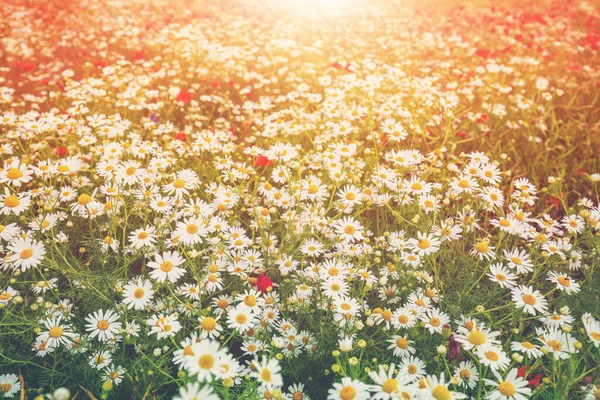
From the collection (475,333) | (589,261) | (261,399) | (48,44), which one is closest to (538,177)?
(589,261)

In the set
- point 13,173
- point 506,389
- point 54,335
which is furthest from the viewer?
point 13,173

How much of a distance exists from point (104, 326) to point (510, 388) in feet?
5.79

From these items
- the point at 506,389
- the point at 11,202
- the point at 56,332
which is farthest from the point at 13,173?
the point at 506,389

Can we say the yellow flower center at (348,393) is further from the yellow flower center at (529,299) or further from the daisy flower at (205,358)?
the yellow flower center at (529,299)

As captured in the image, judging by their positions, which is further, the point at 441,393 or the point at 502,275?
the point at 502,275

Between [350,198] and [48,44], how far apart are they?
581 cm

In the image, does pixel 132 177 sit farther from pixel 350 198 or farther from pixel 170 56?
pixel 170 56

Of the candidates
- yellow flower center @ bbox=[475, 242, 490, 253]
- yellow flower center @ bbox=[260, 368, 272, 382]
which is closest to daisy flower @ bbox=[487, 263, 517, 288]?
yellow flower center @ bbox=[475, 242, 490, 253]

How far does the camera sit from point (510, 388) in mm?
1578

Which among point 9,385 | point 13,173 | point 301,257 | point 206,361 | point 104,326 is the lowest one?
point 9,385

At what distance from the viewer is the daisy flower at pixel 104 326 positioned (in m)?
1.99

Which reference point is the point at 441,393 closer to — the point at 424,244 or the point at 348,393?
the point at 348,393

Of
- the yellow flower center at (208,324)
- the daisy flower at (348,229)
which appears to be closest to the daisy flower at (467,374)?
the daisy flower at (348,229)

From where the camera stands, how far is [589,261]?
2.64m
